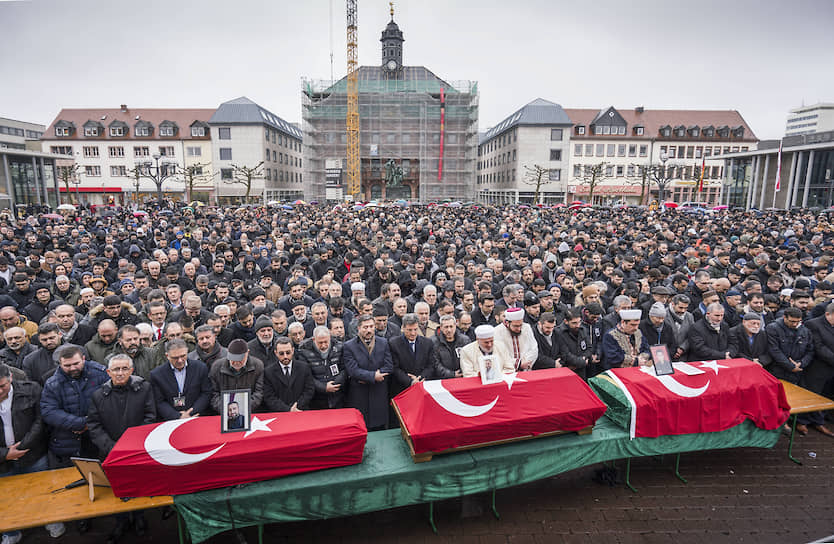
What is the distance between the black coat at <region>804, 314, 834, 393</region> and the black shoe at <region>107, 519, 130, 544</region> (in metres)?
9.39

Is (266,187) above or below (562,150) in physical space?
below

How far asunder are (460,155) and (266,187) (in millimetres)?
26349

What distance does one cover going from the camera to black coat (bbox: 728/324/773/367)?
259 inches

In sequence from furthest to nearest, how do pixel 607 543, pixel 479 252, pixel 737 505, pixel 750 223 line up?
pixel 750 223
pixel 479 252
pixel 737 505
pixel 607 543

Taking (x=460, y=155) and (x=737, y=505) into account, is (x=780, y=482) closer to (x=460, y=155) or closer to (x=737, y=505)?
(x=737, y=505)

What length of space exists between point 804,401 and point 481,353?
4.57m

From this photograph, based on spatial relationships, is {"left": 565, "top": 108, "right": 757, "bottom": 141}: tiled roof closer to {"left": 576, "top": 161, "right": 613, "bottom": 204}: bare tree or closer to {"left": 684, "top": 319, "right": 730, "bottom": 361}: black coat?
{"left": 576, "top": 161, "right": 613, "bottom": 204}: bare tree

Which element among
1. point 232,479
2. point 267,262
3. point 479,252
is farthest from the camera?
point 479,252

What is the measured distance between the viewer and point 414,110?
55094mm

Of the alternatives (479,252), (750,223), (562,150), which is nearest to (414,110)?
(562,150)

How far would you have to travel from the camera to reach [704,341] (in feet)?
21.6

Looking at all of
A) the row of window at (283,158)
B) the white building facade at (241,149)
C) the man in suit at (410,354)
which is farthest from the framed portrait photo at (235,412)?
the row of window at (283,158)

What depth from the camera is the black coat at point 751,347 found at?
6.57 meters

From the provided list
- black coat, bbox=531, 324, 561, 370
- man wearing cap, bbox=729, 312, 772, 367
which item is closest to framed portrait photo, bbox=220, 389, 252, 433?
black coat, bbox=531, 324, 561, 370
